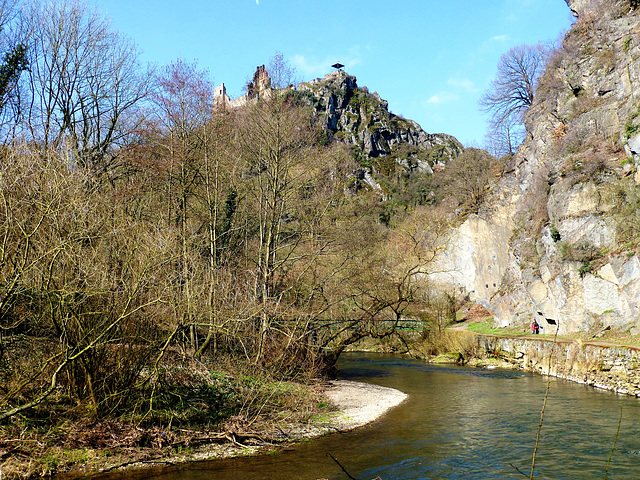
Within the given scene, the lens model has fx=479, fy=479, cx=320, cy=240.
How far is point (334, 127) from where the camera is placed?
3612 inches

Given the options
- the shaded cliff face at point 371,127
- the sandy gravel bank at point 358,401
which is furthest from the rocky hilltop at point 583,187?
the shaded cliff face at point 371,127

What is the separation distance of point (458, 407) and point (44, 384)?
1174 cm

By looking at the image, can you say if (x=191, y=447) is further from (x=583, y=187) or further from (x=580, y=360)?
(x=583, y=187)

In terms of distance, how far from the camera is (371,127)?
309 ft

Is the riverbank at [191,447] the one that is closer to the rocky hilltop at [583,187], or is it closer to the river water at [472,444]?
the river water at [472,444]

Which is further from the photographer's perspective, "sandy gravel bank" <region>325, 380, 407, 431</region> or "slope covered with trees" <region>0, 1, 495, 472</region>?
"sandy gravel bank" <region>325, 380, 407, 431</region>

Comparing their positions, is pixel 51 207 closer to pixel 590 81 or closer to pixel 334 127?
pixel 590 81

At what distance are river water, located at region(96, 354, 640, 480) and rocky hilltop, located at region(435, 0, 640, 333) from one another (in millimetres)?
7401

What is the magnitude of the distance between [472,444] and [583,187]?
798 inches

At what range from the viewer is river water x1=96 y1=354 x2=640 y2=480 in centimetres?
913

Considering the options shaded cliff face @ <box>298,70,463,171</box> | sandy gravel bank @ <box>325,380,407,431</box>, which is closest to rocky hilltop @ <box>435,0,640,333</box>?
sandy gravel bank @ <box>325,380,407,431</box>

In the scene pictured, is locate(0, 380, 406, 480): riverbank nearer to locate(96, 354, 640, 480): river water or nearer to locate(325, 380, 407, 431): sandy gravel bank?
locate(325, 380, 407, 431): sandy gravel bank

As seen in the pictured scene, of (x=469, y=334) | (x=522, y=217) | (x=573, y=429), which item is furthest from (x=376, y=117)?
(x=573, y=429)

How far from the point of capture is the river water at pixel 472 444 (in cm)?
913
